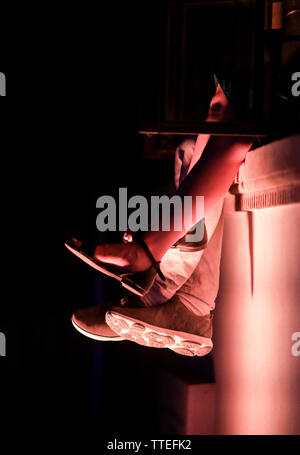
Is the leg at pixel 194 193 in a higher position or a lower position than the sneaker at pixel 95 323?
higher

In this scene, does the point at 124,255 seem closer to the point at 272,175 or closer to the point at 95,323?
the point at 95,323

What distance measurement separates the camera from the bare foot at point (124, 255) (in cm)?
145

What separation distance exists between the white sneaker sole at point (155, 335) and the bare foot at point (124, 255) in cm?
25

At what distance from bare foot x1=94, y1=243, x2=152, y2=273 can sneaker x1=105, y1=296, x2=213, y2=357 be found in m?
0.24

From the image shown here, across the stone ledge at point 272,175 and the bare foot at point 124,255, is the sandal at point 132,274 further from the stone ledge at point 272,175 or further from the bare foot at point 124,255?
the stone ledge at point 272,175

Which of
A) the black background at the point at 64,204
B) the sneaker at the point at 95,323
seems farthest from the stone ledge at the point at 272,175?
the black background at the point at 64,204

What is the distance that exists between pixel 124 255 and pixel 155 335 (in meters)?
0.38

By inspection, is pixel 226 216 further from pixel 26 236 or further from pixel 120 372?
pixel 120 372

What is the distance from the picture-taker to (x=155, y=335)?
1680mm

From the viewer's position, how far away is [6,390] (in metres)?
4.10

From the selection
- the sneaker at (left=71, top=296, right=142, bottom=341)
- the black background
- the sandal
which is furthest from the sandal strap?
the black background

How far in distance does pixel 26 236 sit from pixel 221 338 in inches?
→ 78.6

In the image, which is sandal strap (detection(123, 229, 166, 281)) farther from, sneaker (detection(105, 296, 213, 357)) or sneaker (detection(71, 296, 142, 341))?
sneaker (detection(71, 296, 142, 341))

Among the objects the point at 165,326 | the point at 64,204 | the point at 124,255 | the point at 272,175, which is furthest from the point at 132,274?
the point at 64,204
